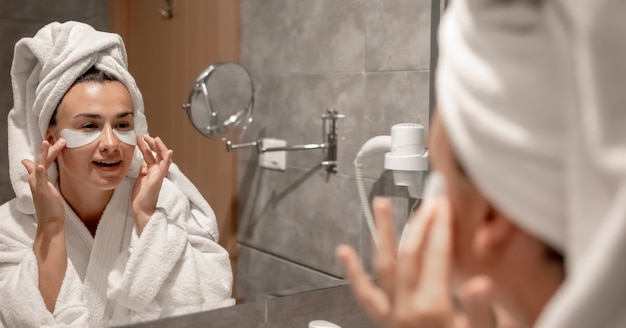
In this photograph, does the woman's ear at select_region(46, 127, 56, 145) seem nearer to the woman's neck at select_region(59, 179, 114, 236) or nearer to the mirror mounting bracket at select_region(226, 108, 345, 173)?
the woman's neck at select_region(59, 179, 114, 236)

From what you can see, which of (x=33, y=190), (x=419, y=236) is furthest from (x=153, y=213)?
(x=419, y=236)

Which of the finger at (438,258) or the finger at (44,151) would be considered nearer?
the finger at (438,258)

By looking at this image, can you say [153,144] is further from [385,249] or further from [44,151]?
[385,249]

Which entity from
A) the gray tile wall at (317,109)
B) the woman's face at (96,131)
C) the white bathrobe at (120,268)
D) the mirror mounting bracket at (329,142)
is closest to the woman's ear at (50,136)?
the woman's face at (96,131)

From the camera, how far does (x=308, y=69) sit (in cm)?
115

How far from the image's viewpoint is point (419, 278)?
0.47 meters

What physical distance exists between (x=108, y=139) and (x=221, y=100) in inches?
9.1

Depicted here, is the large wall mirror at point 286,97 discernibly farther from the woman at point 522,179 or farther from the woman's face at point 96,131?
the woman at point 522,179

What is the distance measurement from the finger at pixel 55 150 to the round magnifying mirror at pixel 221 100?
211 millimetres

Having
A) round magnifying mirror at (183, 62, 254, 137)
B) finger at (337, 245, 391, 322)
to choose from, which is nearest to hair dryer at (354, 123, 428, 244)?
round magnifying mirror at (183, 62, 254, 137)

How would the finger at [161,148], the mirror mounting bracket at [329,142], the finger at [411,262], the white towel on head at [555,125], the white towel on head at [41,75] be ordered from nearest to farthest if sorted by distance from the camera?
1. the white towel on head at [555,125]
2. the finger at [411,262]
3. the white towel on head at [41,75]
4. the finger at [161,148]
5. the mirror mounting bracket at [329,142]

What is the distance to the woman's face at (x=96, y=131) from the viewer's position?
2.71 feet

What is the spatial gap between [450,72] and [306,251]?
749 mm

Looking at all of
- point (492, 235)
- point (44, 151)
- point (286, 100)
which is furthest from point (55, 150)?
point (492, 235)
